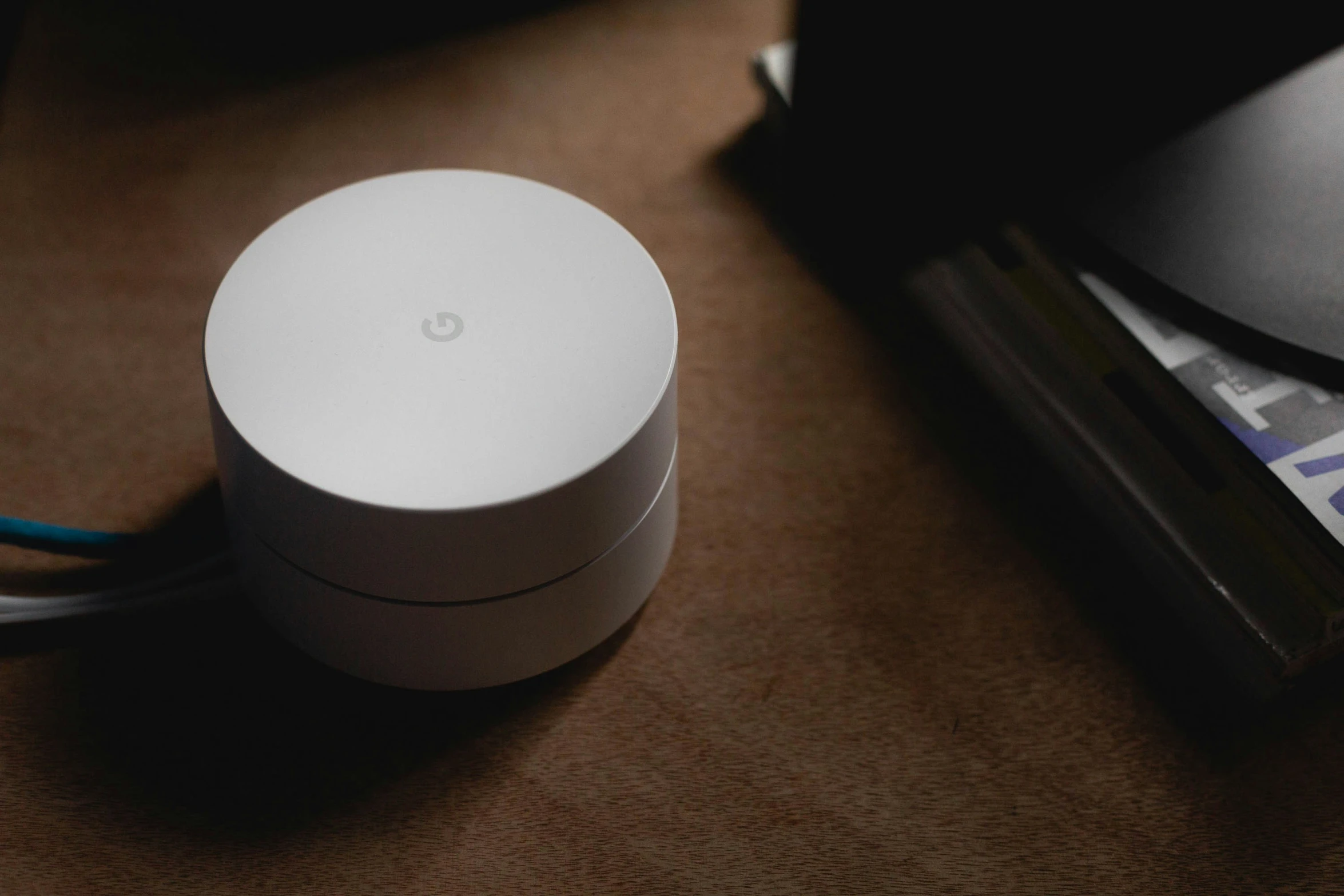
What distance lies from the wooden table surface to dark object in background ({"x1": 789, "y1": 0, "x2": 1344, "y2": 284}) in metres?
0.06

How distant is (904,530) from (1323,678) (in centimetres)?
22

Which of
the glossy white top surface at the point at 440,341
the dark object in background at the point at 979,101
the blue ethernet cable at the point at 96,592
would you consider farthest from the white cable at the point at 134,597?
the dark object in background at the point at 979,101

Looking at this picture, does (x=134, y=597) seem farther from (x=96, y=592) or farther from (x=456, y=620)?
(x=456, y=620)

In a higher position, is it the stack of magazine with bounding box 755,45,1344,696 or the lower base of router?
the stack of magazine with bounding box 755,45,1344,696

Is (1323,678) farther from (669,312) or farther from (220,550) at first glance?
(220,550)

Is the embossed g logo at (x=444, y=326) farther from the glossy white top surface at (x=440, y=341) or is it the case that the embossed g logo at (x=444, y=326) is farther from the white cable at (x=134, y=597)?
the white cable at (x=134, y=597)

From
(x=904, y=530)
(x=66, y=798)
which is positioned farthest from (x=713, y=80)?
(x=66, y=798)

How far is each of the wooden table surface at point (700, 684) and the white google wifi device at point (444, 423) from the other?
2.0 inches

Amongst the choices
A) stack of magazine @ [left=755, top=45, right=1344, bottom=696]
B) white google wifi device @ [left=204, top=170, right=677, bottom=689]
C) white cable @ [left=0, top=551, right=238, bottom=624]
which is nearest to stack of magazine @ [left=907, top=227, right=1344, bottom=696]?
stack of magazine @ [left=755, top=45, right=1344, bottom=696]

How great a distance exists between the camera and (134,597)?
0.55 meters

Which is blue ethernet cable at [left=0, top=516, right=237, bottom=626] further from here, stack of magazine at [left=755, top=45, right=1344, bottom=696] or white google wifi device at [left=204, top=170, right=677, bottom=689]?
stack of magazine at [left=755, top=45, right=1344, bottom=696]

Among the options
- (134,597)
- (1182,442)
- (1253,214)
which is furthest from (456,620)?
(1253,214)

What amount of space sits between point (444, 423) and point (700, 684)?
201mm

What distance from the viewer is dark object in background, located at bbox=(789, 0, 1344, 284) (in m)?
0.64
